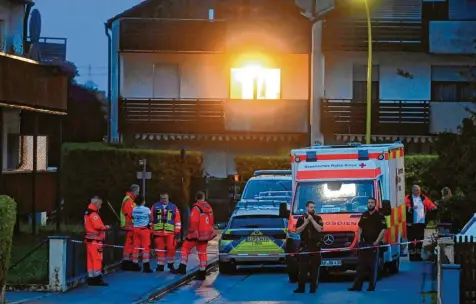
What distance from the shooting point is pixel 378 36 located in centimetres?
4425

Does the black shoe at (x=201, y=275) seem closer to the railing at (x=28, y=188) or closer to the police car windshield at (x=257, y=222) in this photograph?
the police car windshield at (x=257, y=222)

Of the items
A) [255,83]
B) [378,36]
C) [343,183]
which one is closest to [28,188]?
[343,183]

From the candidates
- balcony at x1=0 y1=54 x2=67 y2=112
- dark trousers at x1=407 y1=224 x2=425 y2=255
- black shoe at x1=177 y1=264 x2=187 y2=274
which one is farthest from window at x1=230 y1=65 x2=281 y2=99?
black shoe at x1=177 y1=264 x2=187 y2=274

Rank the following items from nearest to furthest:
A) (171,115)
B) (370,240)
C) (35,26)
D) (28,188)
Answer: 1. (370,240)
2. (28,188)
3. (35,26)
4. (171,115)

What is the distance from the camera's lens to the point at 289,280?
23.5m

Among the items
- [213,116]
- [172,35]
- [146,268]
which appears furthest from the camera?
[213,116]

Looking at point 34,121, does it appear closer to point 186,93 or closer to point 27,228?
point 27,228

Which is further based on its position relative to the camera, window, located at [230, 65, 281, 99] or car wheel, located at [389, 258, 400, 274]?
window, located at [230, 65, 281, 99]

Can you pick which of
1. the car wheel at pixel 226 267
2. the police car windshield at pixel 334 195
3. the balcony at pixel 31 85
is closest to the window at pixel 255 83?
the balcony at pixel 31 85

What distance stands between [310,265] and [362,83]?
2535cm

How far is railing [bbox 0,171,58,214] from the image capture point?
27750mm

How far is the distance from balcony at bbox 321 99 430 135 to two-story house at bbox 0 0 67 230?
47.3 ft

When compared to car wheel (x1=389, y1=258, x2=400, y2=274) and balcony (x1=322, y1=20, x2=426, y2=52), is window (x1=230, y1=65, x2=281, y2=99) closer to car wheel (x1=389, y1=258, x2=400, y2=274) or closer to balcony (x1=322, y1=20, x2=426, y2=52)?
balcony (x1=322, y1=20, x2=426, y2=52)

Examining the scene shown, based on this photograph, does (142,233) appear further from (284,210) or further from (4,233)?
(4,233)
